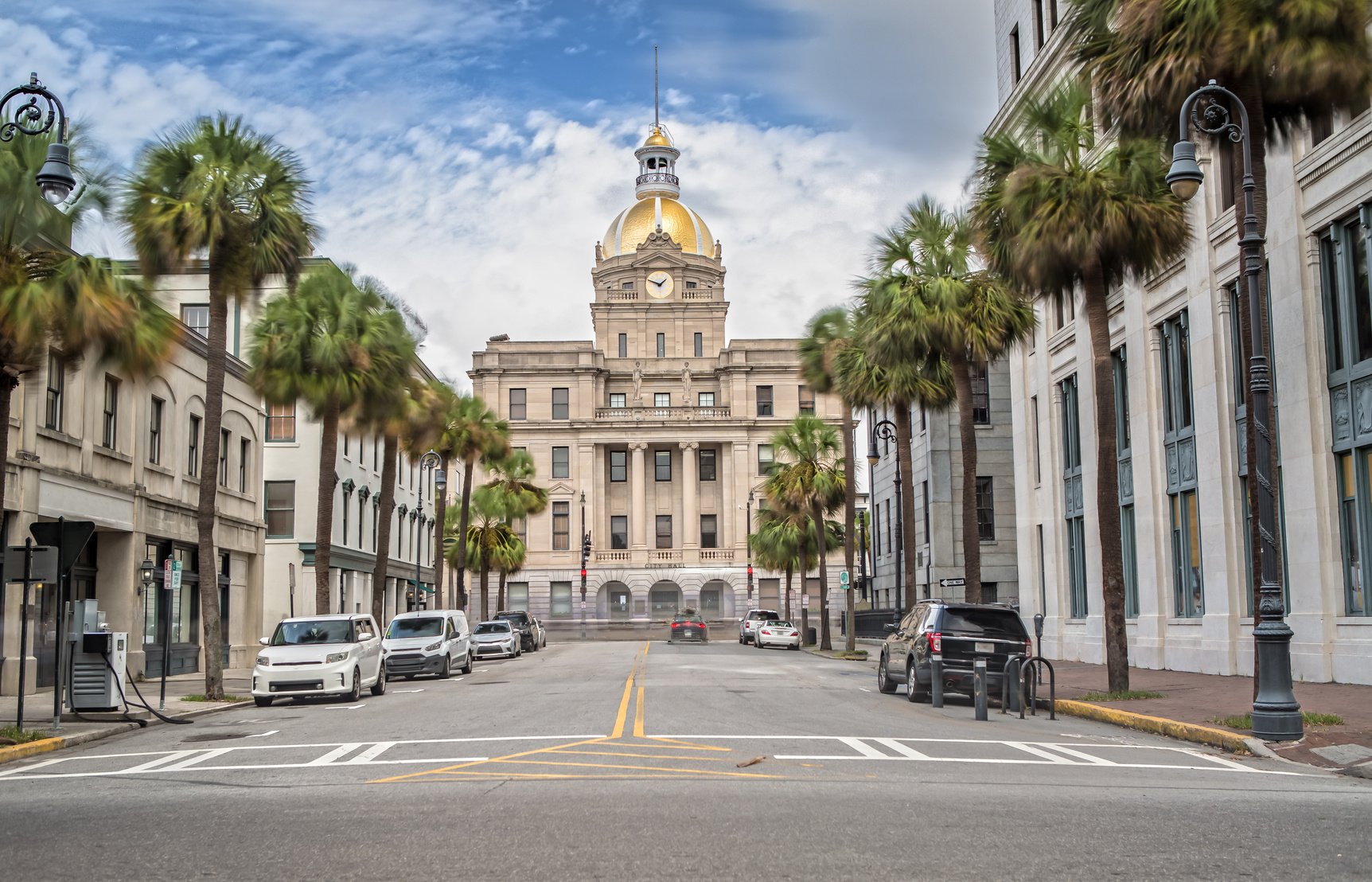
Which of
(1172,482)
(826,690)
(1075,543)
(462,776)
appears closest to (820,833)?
(462,776)

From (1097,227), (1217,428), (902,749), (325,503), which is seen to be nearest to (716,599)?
(325,503)

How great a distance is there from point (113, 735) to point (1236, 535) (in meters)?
20.7

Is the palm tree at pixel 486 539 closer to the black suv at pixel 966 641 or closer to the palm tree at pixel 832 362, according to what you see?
the palm tree at pixel 832 362

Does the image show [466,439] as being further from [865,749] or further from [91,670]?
[865,749]

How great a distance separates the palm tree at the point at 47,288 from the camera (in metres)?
15.9

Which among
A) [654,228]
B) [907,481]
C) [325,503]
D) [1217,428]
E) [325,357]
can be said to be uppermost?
[654,228]

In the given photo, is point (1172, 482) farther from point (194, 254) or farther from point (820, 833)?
point (820, 833)

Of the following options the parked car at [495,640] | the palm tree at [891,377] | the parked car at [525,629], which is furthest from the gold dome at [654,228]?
the palm tree at [891,377]

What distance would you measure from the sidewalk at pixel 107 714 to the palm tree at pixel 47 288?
135 inches

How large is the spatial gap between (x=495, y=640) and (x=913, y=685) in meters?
26.1

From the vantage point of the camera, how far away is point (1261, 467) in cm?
1599

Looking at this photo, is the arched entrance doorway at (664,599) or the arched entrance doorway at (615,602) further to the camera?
the arched entrance doorway at (615,602)

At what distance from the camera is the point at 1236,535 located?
26562 mm

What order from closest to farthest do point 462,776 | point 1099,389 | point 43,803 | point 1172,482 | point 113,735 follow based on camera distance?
point 43,803
point 462,776
point 113,735
point 1099,389
point 1172,482
